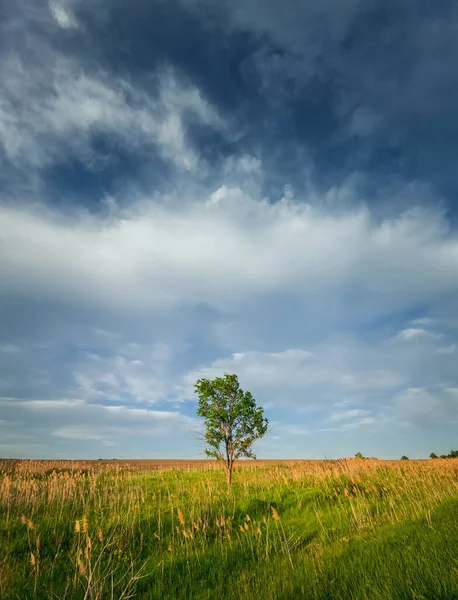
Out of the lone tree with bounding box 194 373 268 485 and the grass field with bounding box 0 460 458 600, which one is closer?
the grass field with bounding box 0 460 458 600

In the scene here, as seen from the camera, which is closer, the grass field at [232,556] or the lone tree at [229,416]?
the grass field at [232,556]

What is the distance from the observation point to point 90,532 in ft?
33.8

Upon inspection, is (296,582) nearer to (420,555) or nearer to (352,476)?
(420,555)

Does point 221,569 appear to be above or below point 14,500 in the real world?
below

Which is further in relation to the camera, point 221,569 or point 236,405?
point 236,405

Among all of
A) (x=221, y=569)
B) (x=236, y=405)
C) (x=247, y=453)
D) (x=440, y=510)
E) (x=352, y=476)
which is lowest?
(x=221, y=569)

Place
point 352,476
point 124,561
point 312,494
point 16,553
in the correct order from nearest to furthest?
point 124,561 → point 16,553 → point 312,494 → point 352,476

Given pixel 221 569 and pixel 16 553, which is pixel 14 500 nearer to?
pixel 16 553

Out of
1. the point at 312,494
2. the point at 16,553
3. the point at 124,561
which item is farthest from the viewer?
the point at 312,494

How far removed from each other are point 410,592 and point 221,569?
3.89 meters

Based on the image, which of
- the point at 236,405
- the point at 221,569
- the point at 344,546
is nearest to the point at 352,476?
the point at 236,405

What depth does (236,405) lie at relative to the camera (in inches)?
871

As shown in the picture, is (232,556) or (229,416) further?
(229,416)

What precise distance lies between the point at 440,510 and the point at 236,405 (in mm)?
13511
